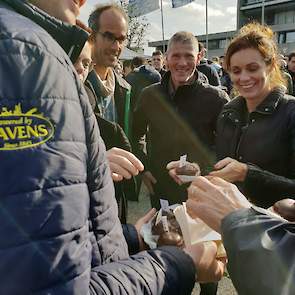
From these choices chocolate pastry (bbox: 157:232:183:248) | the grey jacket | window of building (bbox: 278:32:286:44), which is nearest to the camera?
the grey jacket

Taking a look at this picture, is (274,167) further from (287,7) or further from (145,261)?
(287,7)

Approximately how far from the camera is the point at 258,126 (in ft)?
7.84

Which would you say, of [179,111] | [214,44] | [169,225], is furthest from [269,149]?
[214,44]

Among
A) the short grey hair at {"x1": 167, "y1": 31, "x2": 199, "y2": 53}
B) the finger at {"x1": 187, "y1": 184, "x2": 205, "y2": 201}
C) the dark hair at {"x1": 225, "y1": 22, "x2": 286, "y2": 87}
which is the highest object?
the short grey hair at {"x1": 167, "y1": 31, "x2": 199, "y2": 53}

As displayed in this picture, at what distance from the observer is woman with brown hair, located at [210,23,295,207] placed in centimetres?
227

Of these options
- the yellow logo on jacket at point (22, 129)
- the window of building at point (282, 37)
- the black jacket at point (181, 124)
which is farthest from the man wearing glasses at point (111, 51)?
the window of building at point (282, 37)

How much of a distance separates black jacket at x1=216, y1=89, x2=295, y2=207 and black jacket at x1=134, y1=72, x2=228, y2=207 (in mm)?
716

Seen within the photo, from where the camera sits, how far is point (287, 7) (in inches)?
1849

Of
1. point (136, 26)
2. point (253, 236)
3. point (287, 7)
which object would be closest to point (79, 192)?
point (253, 236)

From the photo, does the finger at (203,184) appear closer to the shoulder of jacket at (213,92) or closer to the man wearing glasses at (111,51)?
the man wearing glasses at (111,51)

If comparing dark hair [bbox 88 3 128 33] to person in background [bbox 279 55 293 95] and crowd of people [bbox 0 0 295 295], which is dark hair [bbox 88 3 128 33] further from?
crowd of people [bbox 0 0 295 295]

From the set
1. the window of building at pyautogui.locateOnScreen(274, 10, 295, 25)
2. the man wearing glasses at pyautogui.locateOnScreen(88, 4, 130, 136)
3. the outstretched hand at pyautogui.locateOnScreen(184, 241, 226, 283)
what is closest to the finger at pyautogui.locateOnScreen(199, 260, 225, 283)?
A: the outstretched hand at pyautogui.locateOnScreen(184, 241, 226, 283)

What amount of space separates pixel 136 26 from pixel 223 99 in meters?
A: 37.5

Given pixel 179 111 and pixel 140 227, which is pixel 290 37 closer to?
pixel 179 111
